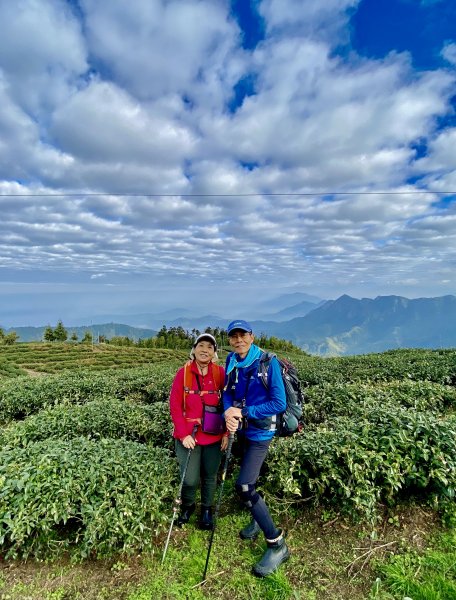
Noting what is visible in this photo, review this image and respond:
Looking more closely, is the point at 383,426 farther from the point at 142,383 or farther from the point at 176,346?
the point at 176,346

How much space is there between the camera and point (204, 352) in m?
4.43

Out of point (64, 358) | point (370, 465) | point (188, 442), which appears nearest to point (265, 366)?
point (188, 442)

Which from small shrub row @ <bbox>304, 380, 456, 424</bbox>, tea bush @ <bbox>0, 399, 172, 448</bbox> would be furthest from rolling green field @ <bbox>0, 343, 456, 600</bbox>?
small shrub row @ <bbox>304, 380, 456, 424</bbox>

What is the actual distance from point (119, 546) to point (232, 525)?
4.85 ft

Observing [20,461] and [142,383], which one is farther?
[142,383]

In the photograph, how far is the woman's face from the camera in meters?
4.44

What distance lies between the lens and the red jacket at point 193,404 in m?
4.41

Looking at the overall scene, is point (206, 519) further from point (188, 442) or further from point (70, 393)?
point (70, 393)

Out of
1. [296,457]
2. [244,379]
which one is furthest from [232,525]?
[244,379]

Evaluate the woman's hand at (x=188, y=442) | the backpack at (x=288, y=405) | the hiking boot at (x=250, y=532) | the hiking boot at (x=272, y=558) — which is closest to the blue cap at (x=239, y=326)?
the backpack at (x=288, y=405)

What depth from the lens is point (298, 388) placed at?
13.7 feet

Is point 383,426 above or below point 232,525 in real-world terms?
above

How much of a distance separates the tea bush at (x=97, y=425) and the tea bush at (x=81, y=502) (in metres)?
1.37

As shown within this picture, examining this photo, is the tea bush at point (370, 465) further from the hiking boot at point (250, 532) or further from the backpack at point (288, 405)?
the backpack at point (288, 405)
